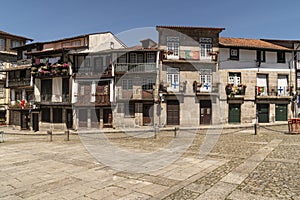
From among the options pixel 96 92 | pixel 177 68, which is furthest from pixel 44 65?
pixel 177 68

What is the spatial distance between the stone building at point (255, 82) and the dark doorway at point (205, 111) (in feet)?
5.08

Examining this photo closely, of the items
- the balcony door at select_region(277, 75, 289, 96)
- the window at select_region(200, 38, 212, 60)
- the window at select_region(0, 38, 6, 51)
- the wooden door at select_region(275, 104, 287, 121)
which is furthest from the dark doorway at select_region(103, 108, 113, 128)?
the window at select_region(0, 38, 6, 51)

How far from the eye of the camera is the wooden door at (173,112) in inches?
971

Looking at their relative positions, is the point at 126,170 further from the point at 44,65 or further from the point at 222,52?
the point at 44,65

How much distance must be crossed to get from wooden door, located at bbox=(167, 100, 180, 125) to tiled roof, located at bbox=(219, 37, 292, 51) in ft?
27.0

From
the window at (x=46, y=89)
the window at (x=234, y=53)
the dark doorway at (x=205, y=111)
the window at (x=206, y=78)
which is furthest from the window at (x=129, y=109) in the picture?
the window at (x=234, y=53)

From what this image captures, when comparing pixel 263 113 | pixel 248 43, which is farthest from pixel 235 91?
pixel 248 43

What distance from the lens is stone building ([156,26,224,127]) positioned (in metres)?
24.5

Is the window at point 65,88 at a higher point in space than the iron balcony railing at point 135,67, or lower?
lower

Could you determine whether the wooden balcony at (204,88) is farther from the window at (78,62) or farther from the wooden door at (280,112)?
the window at (78,62)

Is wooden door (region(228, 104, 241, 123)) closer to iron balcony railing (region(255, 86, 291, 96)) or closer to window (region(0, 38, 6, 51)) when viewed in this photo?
iron balcony railing (region(255, 86, 291, 96))

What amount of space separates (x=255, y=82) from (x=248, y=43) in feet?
15.2

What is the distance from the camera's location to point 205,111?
82.2 ft

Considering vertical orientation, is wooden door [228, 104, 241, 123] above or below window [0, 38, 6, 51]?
below
